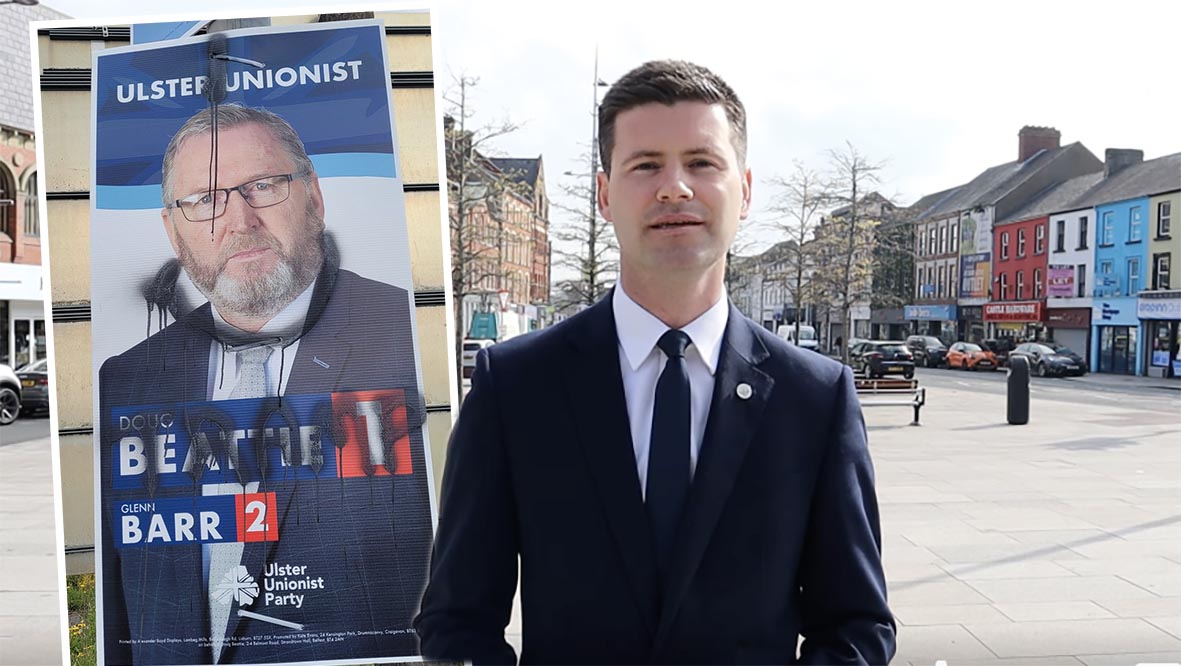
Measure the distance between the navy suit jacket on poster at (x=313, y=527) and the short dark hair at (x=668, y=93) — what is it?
1.48 meters

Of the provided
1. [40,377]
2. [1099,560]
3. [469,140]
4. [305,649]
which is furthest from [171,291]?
[40,377]

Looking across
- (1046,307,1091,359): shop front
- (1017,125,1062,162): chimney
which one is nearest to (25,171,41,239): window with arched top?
(1046,307,1091,359): shop front

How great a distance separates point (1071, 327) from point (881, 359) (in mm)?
19652

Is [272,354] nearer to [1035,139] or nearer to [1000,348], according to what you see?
[1000,348]

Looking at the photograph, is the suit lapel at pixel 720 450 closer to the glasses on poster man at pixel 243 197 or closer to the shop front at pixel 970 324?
the glasses on poster man at pixel 243 197

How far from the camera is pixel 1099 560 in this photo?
768cm

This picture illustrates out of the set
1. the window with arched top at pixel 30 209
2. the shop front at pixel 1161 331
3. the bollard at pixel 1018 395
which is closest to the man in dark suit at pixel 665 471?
the bollard at pixel 1018 395

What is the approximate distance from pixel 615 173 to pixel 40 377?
2447 cm

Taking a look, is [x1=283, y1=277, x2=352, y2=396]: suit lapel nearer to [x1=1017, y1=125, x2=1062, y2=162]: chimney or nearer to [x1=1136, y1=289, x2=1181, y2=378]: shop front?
[x1=1136, y1=289, x2=1181, y2=378]: shop front

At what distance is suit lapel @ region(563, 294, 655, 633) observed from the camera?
177cm

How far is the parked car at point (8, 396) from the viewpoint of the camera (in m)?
20.9

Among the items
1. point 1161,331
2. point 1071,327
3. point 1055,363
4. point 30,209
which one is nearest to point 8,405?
point 30,209

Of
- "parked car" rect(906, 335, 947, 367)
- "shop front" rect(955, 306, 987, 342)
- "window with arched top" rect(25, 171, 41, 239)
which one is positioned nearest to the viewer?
"window with arched top" rect(25, 171, 41, 239)

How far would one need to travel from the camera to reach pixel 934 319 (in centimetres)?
6750
